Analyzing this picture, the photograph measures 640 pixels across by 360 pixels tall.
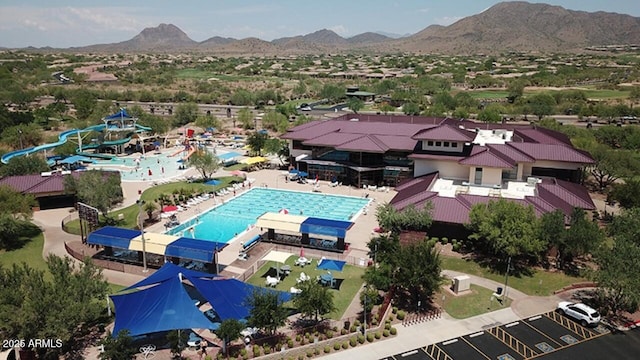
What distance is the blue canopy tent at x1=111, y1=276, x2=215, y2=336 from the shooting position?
24.4 metres

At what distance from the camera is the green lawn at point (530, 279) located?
32531mm

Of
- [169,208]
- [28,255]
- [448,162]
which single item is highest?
[448,162]

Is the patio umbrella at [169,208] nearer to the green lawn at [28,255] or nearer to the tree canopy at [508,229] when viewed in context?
the green lawn at [28,255]

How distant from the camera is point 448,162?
159 feet

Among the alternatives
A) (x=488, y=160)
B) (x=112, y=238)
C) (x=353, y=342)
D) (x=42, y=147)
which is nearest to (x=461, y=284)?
(x=353, y=342)

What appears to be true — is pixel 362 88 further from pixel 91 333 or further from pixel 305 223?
pixel 91 333

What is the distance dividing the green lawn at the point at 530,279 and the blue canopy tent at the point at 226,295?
15224 mm

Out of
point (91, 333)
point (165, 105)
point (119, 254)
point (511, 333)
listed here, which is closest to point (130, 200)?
point (119, 254)

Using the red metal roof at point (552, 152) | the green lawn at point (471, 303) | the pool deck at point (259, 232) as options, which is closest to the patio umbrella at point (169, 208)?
the pool deck at point (259, 232)

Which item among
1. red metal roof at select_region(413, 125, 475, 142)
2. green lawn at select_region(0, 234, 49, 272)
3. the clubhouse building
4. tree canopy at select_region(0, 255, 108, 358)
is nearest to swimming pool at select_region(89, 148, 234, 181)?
the clubhouse building

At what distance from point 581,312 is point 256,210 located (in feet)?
103

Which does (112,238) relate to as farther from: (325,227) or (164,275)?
(325,227)

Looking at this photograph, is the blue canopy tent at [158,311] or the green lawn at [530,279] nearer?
the blue canopy tent at [158,311]

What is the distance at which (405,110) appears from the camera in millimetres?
105875
